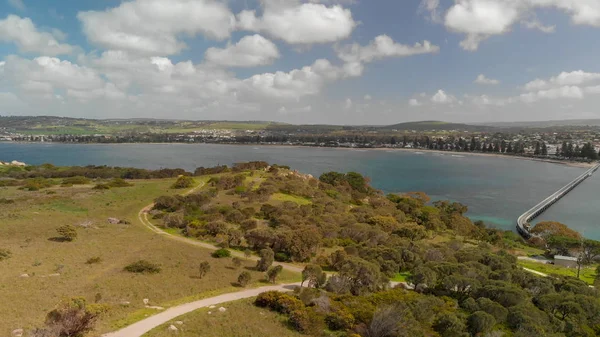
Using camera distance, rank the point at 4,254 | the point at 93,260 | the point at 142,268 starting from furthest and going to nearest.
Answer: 1. the point at 93,260
2. the point at 4,254
3. the point at 142,268

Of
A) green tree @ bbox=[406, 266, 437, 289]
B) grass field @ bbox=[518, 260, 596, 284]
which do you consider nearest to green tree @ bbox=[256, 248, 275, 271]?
green tree @ bbox=[406, 266, 437, 289]

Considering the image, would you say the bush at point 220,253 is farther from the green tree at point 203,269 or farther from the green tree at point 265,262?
the green tree at point 203,269

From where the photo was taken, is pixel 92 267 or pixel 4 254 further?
pixel 4 254

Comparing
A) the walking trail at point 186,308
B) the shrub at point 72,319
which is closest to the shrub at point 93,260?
the shrub at point 72,319

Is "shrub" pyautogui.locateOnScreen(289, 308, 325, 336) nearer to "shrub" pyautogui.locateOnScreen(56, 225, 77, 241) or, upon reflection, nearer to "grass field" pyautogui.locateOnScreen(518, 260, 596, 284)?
"shrub" pyautogui.locateOnScreen(56, 225, 77, 241)

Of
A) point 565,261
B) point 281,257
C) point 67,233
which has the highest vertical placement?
point 67,233

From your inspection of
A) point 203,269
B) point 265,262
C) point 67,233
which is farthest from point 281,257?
point 67,233

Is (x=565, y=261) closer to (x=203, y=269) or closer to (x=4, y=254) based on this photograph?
(x=203, y=269)
